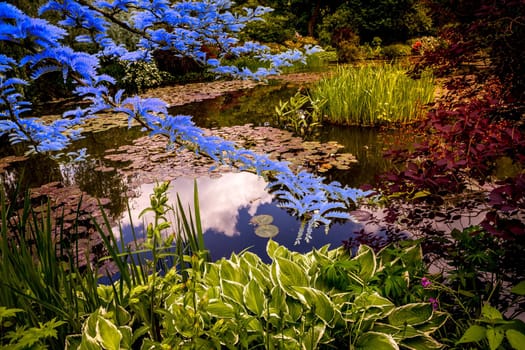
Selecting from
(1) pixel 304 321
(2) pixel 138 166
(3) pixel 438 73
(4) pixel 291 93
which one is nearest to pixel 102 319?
(1) pixel 304 321

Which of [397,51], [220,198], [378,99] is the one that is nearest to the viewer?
[220,198]

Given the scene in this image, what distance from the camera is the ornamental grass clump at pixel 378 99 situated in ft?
15.9

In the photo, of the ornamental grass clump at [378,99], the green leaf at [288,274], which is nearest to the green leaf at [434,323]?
the green leaf at [288,274]

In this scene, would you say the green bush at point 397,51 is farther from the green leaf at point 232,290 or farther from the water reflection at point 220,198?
the green leaf at point 232,290

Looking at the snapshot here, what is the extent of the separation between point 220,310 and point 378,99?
4.31 metres

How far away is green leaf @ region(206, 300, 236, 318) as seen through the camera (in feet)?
4.69

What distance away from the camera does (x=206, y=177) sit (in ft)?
12.8

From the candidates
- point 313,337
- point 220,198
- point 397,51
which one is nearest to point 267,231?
point 220,198

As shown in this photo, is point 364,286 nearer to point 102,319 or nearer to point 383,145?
point 102,319

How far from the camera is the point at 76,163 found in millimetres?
4434

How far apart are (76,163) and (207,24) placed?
3700mm

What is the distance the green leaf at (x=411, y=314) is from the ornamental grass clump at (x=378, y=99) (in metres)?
3.80

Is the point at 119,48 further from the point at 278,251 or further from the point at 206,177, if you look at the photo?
the point at 206,177

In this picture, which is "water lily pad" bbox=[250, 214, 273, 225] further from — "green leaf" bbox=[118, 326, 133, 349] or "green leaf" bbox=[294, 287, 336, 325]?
"green leaf" bbox=[118, 326, 133, 349]
